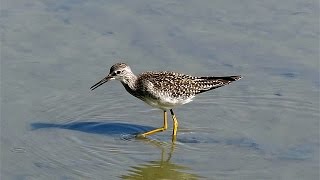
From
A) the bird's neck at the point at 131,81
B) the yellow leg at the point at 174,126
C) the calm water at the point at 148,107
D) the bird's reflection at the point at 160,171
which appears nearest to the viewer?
the bird's reflection at the point at 160,171

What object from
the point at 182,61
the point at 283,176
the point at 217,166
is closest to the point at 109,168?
the point at 217,166

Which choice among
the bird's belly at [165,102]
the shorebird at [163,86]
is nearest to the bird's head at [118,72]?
the shorebird at [163,86]

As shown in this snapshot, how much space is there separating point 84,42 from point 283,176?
3.95 metres

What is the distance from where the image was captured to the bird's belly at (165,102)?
915cm

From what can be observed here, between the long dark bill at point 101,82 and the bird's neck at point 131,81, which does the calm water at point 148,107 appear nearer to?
the long dark bill at point 101,82

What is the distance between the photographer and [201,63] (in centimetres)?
1045

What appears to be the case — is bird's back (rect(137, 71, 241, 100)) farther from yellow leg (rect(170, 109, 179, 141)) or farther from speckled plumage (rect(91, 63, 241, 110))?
yellow leg (rect(170, 109, 179, 141))

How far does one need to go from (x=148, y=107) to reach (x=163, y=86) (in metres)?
0.75

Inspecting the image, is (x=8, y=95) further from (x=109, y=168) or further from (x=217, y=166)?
(x=217, y=166)

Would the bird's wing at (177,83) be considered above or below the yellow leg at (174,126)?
above

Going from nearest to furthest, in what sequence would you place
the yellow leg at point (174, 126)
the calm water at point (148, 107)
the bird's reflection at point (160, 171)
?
the bird's reflection at point (160, 171) < the calm water at point (148, 107) < the yellow leg at point (174, 126)

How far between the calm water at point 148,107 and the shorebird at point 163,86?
28cm

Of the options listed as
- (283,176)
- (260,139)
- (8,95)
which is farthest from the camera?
(8,95)

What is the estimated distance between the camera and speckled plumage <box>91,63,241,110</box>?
9.11m
